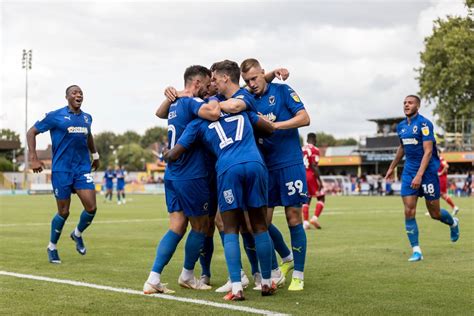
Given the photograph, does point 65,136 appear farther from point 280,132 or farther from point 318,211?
point 318,211

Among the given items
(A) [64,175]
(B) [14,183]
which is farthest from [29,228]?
(B) [14,183]

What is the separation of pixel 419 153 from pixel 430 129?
39 centimetres

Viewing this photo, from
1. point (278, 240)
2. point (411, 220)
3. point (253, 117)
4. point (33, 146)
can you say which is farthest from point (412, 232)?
point (33, 146)

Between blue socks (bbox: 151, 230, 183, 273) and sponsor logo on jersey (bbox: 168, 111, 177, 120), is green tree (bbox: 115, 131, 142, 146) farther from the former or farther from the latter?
blue socks (bbox: 151, 230, 183, 273)

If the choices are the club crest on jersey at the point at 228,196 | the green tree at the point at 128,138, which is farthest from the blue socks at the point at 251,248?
the green tree at the point at 128,138

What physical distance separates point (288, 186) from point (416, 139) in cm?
353

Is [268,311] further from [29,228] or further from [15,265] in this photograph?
[29,228]

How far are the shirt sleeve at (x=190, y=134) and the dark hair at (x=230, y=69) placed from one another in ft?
1.74

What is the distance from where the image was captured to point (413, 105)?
1010 cm

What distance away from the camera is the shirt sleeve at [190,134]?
22.4 ft

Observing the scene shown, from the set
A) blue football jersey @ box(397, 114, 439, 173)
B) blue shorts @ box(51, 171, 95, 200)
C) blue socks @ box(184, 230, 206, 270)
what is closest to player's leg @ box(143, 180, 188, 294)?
blue socks @ box(184, 230, 206, 270)

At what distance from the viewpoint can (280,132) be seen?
24.5ft

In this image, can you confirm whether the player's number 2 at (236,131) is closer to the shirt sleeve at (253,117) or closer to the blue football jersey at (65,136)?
the shirt sleeve at (253,117)

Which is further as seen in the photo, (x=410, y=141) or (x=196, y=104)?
(x=410, y=141)
